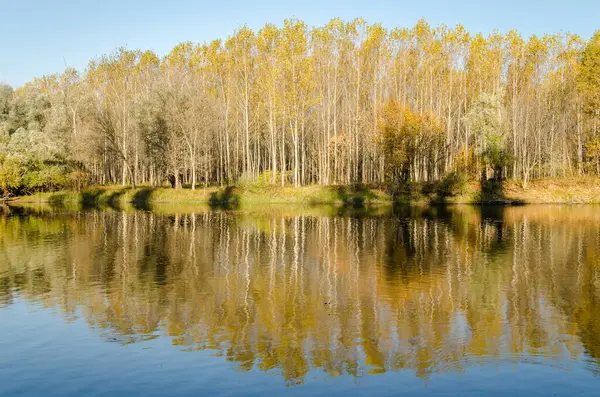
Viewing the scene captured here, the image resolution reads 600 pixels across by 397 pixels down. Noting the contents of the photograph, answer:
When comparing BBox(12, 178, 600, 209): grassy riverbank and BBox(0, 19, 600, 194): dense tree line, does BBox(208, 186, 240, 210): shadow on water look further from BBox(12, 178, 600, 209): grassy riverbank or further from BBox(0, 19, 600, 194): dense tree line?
BBox(0, 19, 600, 194): dense tree line

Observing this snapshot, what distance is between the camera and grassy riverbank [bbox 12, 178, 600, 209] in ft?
206

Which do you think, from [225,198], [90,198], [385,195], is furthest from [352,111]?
[90,198]

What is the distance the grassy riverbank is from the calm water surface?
28.4 metres

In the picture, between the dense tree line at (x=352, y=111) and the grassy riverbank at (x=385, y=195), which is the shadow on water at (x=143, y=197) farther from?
the dense tree line at (x=352, y=111)

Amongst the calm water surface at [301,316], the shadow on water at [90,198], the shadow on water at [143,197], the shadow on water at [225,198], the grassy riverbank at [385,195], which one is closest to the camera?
the calm water surface at [301,316]

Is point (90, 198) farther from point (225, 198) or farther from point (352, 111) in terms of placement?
point (352, 111)

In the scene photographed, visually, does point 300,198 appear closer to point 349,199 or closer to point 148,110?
point 349,199

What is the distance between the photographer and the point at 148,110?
68625 millimetres

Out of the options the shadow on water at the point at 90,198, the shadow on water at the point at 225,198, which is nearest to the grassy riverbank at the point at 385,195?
the shadow on water at the point at 225,198

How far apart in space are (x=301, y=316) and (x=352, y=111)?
55.7 m

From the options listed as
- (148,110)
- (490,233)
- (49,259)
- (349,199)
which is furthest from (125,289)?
(148,110)

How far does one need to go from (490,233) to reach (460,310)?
20.6 meters

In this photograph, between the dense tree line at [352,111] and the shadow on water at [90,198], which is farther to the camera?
the shadow on water at [90,198]

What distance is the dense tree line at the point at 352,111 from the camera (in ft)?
215
